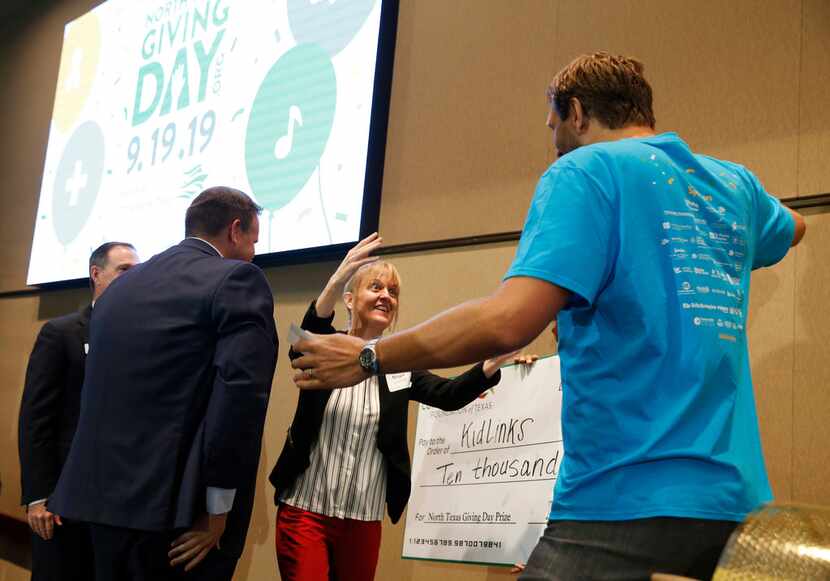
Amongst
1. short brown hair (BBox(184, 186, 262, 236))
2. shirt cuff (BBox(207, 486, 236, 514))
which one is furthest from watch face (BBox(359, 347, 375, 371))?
short brown hair (BBox(184, 186, 262, 236))

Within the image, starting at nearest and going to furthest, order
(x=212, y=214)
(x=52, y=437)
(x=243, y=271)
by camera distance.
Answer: (x=243, y=271)
(x=212, y=214)
(x=52, y=437)

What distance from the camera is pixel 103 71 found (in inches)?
211

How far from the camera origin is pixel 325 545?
2576mm

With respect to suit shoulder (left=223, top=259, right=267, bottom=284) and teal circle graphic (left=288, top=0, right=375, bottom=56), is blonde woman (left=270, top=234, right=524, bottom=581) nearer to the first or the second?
suit shoulder (left=223, top=259, right=267, bottom=284)

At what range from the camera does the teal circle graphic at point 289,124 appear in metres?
3.83

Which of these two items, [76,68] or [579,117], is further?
[76,68]

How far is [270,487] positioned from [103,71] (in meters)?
2.98

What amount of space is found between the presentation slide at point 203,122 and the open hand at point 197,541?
1.65 m

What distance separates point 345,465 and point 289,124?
6.27 ft

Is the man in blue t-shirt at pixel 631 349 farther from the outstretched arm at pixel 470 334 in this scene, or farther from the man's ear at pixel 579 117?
the man's ear at pixel 579 117

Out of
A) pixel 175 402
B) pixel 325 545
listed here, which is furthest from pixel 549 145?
pixel 175 402

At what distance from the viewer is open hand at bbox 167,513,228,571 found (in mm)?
2045

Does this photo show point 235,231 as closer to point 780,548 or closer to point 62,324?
point 62,324

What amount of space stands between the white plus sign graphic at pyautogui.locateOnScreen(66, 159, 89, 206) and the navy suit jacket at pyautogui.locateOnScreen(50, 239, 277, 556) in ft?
11.1
